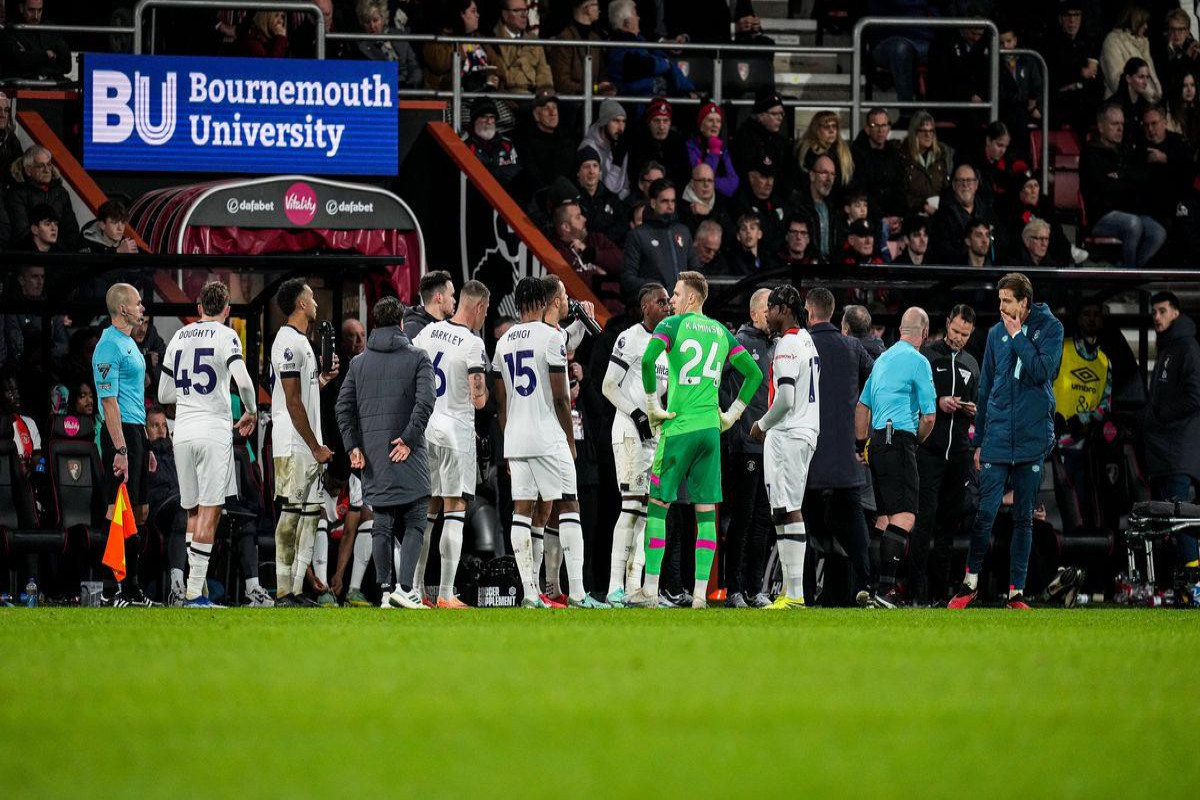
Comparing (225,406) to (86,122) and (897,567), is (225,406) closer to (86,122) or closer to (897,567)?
(897,567)

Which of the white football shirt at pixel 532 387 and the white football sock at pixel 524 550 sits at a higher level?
the white football shirt at pixel 532 387

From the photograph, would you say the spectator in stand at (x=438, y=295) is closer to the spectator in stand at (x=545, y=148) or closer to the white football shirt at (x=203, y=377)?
the white football shirt at (x=203, y=377)

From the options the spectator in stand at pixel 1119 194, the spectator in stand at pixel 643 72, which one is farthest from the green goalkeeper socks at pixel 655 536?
the spectator in stand at pixel 1119 194

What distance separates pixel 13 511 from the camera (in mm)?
14125

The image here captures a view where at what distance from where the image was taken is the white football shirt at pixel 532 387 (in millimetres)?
12602

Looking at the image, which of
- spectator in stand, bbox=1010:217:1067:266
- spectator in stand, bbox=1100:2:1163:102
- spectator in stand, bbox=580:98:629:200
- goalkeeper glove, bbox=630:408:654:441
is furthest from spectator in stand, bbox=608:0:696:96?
goalkeeper glove, bbox=630:408:654:441

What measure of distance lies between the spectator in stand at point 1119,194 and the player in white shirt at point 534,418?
8911 millimetres

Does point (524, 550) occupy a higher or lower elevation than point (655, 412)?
lower

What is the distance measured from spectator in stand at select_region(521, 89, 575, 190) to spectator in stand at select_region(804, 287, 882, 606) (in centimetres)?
491

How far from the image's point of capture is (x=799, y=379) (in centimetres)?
1288

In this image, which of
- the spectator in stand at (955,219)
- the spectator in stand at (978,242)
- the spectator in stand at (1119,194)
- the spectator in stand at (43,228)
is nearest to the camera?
the spectator in stand at (43,228)

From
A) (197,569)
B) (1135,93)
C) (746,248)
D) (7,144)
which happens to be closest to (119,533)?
(197,569)

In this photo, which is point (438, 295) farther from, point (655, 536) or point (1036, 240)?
point (1036, 240)

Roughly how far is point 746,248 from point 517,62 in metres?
3.71
